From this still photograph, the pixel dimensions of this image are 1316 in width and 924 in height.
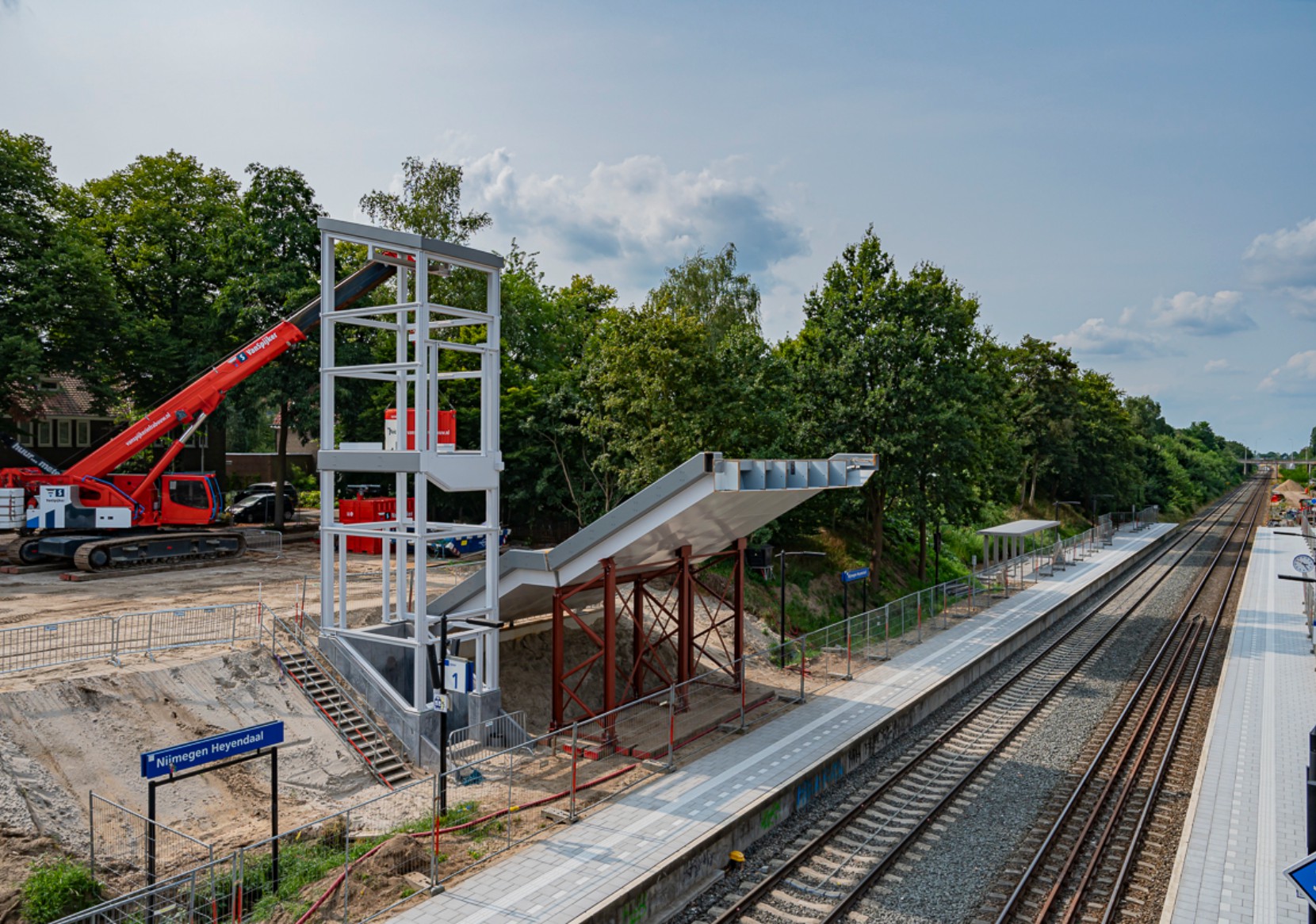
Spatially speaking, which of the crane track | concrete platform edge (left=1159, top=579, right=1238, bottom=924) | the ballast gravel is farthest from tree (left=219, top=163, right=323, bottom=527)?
concrete platform edge (left=1159, top=579, right=1238, bottom=924)

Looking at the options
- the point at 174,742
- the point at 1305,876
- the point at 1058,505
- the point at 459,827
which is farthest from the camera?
the point at 1058,505

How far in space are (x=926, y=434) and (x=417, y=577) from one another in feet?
58.9

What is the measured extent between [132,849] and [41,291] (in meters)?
23.2

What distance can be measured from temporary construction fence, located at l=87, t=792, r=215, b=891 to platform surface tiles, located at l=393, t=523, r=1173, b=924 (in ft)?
10.6

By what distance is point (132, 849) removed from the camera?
36.6ft

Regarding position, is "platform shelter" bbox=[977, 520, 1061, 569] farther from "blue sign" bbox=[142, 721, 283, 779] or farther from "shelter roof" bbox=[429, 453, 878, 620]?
"blue sign" bbox=[142, 721, 283, 779]

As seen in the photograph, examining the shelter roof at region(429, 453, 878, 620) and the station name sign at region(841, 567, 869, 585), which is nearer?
the shelter roof at region(429, 453, 878, 620)

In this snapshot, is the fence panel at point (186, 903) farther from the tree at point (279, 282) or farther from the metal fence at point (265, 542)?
the tree at point (279, 282)

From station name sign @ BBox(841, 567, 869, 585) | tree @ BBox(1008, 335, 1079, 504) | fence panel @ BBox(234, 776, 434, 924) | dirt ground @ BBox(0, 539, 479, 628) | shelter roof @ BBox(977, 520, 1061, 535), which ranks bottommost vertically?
fence panel @ BBox(234, 776, 434, 924)

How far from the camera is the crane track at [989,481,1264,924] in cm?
1120

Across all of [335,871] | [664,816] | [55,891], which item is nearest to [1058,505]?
[664,816]

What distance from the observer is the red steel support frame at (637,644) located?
53.1 feet

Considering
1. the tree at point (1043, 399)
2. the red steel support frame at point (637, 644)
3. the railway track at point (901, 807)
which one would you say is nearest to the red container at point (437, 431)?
the red steel support frame at point (637, 644)

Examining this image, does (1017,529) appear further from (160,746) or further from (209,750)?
(209,750)
